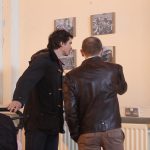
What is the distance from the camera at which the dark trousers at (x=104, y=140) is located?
240 cm

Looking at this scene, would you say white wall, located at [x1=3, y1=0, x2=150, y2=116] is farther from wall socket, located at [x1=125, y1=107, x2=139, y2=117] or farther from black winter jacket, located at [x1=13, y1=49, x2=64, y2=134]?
black winter jacket, located at [x1=13, y1=49, x2=64, y2=134]

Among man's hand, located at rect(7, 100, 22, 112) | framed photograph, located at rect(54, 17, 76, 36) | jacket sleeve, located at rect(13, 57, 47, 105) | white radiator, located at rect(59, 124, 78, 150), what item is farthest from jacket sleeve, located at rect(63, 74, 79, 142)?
framed photograph, located at rect(54, 17, 76, 36)

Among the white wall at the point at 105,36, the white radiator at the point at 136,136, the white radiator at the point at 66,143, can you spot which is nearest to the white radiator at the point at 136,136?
the white radiator at the point at 136,136

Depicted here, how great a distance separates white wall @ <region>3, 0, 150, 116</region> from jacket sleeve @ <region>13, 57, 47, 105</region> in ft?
2.98

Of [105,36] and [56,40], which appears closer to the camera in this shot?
[56,40]

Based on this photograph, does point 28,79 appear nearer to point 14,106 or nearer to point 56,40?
point 14,106

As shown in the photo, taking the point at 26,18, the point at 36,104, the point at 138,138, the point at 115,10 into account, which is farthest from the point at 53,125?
the point at 26,18

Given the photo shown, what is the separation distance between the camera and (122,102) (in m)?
3.16

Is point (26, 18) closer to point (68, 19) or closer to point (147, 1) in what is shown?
point (68, 19)

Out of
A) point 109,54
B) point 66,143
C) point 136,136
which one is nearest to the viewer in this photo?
point 136,136

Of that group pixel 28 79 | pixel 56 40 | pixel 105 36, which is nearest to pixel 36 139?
Answer: pixel 28 79

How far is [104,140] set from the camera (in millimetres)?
2408

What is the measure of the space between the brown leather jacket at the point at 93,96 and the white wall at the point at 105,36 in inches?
25.2

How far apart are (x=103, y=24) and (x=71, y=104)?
102cm
